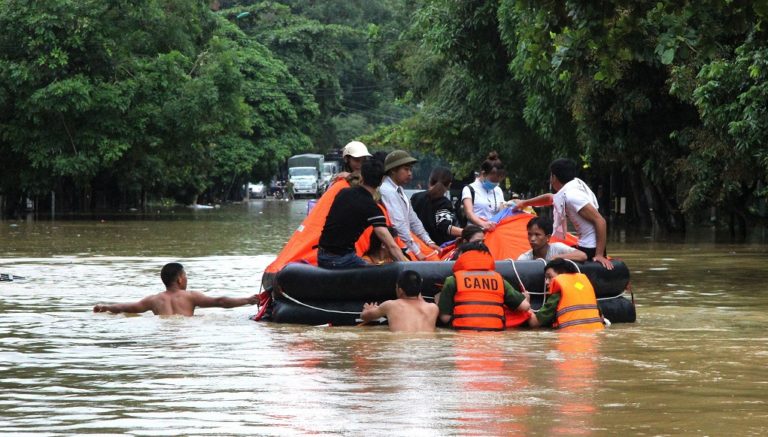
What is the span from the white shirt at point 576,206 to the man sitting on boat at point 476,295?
1.12 metres

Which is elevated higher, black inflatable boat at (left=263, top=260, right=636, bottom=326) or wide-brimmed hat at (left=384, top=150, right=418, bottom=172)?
wide-brimmed hat at (left=384, top=150, right=418, bottom=172)

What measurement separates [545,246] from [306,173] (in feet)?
281

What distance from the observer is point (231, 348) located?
12.2 m

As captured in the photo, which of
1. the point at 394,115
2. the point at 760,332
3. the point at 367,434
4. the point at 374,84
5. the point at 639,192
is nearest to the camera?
the point at 367,434

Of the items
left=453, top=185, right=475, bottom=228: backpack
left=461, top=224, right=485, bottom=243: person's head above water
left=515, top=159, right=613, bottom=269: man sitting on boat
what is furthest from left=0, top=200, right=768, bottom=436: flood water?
left=453, top=185, right=475, bottom=228: backpack

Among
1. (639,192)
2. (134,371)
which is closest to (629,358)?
(134,371)

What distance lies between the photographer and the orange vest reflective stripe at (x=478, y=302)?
13.3m

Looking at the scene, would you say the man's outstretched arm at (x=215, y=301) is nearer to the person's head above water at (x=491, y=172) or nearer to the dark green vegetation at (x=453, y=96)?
the person's head above water at (x=491, y=172)

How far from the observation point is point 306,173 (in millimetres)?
99812

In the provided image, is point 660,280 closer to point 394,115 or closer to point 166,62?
point 166,62

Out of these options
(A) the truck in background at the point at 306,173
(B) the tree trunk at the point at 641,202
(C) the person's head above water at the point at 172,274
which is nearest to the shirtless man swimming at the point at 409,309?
(C) the person's head above water at the point at 172,274

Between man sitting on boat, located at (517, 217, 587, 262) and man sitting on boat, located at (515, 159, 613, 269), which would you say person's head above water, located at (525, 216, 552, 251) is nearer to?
man sitting on boat, located at (517, 217, 587, 262)

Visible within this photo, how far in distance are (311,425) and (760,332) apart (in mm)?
6594

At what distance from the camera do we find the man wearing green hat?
14734 millimetres
